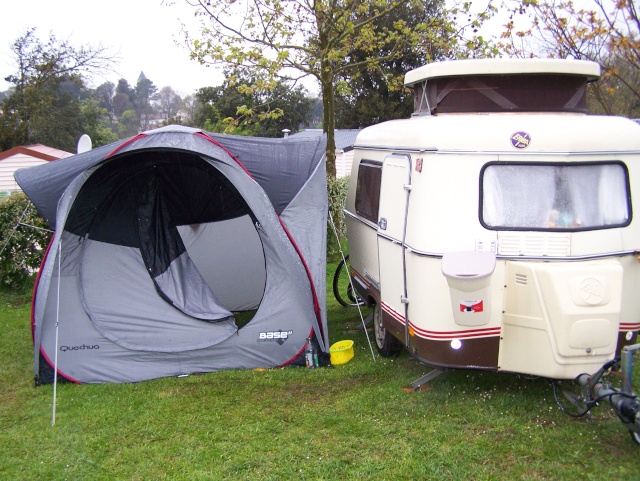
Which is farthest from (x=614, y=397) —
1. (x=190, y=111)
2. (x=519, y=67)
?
(x=190, y=111)

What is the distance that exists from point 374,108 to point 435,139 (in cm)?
2499

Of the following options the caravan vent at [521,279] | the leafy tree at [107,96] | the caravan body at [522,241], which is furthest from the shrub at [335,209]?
the leafy tree at [107,96]

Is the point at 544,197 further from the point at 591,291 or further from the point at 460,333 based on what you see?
the point at 460,333

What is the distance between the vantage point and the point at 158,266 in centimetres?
671

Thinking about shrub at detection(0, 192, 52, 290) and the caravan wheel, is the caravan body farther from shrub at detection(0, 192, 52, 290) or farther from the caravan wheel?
shrub at detection(0, 192, 52, 290)

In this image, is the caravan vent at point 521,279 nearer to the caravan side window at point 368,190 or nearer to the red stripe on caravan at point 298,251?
the caravan side window at point 368,190

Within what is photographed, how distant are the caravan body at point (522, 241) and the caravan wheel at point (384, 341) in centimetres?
107

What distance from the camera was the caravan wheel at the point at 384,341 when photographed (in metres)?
6.26

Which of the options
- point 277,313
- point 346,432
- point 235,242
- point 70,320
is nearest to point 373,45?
point 235,242

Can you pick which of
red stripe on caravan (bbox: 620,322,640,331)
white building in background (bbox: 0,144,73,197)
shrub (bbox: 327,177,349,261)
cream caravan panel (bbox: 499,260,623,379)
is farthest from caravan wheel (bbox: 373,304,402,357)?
white building in background (bbox: 0,144,73,197)

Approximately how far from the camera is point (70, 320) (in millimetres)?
6148

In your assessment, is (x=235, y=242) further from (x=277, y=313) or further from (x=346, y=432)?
(x=346, y=432)

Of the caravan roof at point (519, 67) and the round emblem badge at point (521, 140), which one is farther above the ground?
the caravan roof at point (519, 67)

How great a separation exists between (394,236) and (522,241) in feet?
3.86
